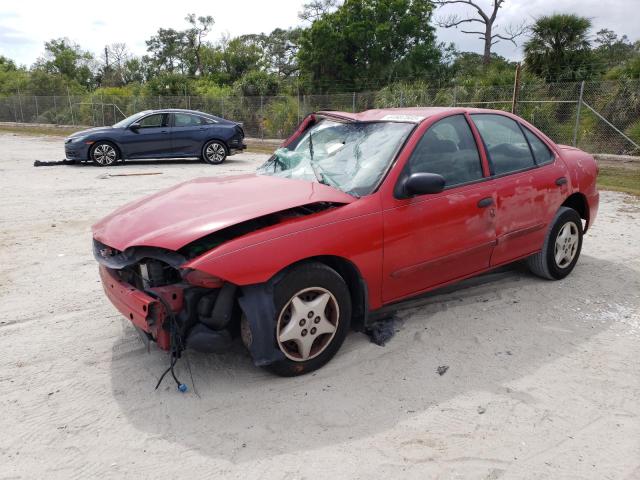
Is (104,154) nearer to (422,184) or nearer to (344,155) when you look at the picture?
(344,155)

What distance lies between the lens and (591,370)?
11.5ft

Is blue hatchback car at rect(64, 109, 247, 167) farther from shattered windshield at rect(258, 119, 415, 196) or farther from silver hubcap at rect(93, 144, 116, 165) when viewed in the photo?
shattered windshield at rect(258, 119, 415, 196)

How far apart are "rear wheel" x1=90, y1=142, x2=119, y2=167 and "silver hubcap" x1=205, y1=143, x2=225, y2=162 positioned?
2.41m

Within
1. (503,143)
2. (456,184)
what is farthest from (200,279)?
(503,143)

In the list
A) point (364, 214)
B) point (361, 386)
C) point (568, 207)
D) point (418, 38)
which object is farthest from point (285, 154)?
point (418, 38)

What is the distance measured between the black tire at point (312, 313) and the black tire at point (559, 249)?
2.40 m

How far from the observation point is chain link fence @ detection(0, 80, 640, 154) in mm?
16375

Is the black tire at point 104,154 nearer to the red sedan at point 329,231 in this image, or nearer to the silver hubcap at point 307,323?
the red sedan at point 329,231

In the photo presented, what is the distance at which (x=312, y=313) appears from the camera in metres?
3.32

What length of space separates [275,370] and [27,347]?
1.88 m

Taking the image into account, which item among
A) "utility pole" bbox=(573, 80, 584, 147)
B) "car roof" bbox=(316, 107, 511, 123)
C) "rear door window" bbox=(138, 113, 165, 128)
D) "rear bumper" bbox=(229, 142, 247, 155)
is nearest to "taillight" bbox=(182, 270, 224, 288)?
"car roof" bbox=(316, 107, 511, 123)

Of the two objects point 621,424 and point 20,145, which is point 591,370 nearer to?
point 621,424

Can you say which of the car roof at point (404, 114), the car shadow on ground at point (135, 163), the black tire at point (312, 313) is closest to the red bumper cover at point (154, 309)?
the black tire at point (312, 313)

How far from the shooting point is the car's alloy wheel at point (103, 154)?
14.2 metres
